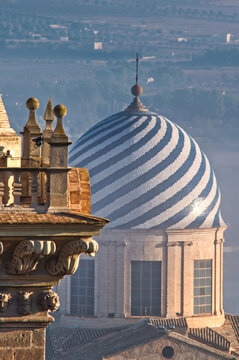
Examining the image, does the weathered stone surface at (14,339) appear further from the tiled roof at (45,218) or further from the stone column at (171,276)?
the stone column at (171,276)

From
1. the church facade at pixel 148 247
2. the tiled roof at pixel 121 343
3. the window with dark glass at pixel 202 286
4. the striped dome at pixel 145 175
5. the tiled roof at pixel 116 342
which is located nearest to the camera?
the tiled roof at pixel 121 343

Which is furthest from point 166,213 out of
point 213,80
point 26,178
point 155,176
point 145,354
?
point 213,80

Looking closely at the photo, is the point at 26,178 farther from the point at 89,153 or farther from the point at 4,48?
the point at 4,48

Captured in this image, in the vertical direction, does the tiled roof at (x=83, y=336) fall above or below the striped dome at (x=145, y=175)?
below

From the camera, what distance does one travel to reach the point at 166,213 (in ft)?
214

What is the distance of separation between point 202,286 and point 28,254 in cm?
5199

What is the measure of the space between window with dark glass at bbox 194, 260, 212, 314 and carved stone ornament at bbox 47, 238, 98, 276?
167 feet

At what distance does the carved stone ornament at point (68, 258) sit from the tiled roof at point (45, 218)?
15 cm

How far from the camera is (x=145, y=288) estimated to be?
6450cm

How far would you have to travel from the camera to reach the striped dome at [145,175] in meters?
64.9

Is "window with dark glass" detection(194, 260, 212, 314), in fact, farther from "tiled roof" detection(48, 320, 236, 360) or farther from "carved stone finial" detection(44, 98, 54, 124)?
"carved stone finial" detection(44, 98, 54, 124)

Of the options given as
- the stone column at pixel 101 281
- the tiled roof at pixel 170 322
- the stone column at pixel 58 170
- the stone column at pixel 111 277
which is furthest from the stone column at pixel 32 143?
the tiled roof at pixel 170 322

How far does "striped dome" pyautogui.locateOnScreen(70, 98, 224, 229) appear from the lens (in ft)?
213

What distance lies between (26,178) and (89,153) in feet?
168
